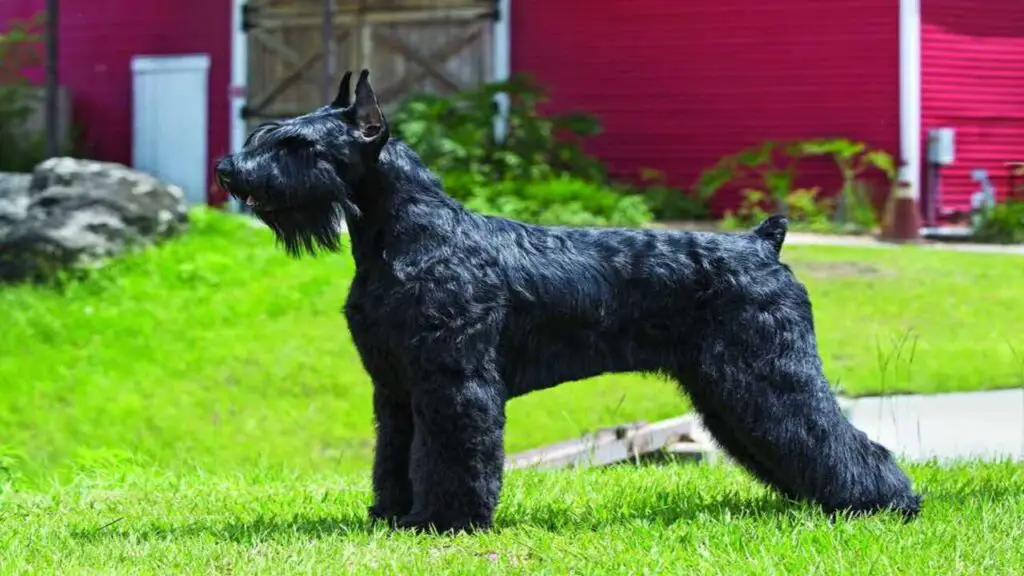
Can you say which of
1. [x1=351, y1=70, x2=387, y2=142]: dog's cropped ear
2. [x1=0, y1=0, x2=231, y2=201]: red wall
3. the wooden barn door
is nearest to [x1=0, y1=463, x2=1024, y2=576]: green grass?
[x1=351, y1=70, x2=387, y2=142]: dog's cropped ear

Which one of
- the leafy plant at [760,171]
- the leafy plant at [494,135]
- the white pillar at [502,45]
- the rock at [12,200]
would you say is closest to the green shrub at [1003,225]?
the leafy plant at [760,171]

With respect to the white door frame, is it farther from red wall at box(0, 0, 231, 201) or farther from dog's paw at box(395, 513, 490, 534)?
dog's paw at box(395, 513, 490, 534)

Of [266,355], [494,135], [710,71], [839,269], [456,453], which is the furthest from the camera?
[494,135]

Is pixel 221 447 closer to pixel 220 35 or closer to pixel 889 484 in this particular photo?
pixel 889 484

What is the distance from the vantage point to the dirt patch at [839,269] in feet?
49.8

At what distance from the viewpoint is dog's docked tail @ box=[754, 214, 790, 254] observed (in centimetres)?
564

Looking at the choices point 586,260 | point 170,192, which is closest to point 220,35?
point 170,192

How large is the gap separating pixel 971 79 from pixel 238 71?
424 inches

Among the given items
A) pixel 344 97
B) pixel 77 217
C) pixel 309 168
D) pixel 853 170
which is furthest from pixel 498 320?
pixel 853 170

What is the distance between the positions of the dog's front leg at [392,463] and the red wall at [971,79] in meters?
15.5

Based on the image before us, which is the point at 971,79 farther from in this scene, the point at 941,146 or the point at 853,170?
the point at 853,170

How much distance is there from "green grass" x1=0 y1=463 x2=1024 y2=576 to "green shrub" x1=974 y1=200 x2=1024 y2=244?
12244 millimetres

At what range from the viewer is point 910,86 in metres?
19.5

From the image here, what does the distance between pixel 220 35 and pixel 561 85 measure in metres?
5.87
